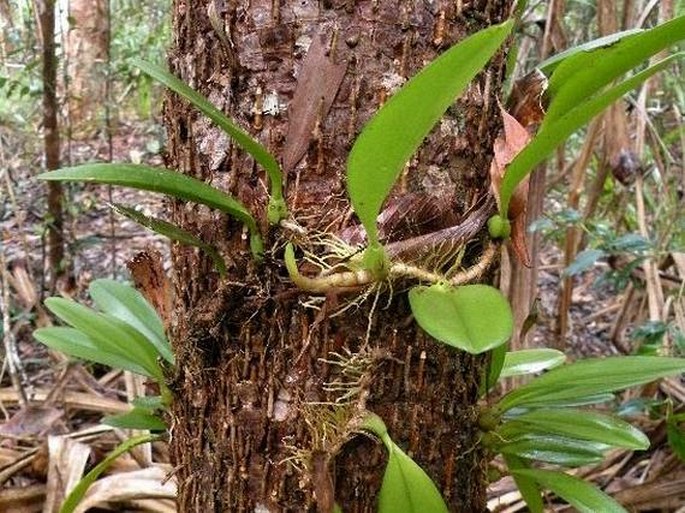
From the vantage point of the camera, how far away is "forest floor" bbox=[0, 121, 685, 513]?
120 cm

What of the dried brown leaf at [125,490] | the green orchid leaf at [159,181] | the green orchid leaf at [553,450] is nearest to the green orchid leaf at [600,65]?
the green orchid leaf at [159,181]

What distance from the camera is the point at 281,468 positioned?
0.68 metres

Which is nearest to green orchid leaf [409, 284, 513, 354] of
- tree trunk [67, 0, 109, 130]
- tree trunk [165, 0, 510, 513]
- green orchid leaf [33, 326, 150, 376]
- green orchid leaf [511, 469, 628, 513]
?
tree trunk [165, 0, 510, 513]

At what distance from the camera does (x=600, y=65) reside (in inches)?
21.6

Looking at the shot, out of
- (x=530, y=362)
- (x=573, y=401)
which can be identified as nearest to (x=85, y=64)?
(x=530, y=362)

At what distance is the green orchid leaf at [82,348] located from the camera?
0.85 metres

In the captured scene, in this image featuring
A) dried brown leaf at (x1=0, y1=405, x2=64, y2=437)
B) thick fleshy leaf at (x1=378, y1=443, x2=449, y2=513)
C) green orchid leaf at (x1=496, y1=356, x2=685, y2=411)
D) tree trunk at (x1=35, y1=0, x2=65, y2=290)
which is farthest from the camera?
tree trunk at (x1=35, y1=0, x2=65, y2=290)

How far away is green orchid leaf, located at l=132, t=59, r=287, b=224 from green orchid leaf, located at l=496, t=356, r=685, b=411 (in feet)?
1.01

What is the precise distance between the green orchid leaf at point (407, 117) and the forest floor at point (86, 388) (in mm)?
275

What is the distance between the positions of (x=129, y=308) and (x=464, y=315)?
0.52 metres

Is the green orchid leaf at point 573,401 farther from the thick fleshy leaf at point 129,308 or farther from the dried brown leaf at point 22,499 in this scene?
the dried brown leaf at point 22,499

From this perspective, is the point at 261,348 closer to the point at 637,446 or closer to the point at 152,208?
the point at 637,446

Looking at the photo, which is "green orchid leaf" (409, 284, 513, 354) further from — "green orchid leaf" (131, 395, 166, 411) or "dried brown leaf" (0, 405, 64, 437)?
"dried brown leaf" (0, 405, 64, 437)

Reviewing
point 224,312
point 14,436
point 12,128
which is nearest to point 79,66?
point 12,128
